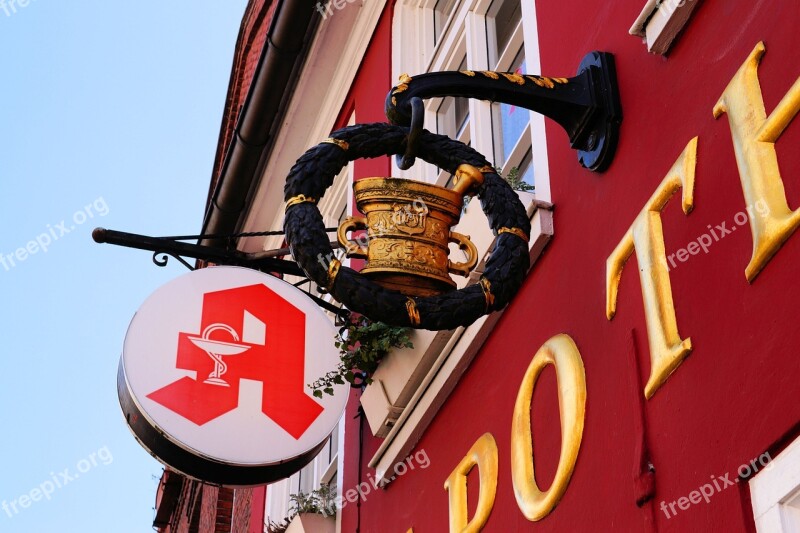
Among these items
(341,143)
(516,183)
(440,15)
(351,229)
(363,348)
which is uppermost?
(440,15)

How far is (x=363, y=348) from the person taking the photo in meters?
6.24

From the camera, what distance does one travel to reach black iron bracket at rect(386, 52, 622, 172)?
4051 millimetres

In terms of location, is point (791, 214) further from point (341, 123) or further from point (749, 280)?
point (341, 123)

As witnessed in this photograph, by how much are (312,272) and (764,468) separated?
1.46 metres

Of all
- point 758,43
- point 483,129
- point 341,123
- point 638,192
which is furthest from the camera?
point 341,123

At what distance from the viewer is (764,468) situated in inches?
119

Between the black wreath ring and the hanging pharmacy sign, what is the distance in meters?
2.11

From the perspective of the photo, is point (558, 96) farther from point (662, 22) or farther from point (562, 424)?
point (562, 424)

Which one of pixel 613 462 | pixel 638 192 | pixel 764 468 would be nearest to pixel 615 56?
pixel 638 192

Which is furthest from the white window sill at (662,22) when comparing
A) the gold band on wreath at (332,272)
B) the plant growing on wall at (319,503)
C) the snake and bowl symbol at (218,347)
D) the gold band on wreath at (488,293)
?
the plant growing on wall at (319,503)

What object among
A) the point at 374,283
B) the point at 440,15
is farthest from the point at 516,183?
the point at 440,15

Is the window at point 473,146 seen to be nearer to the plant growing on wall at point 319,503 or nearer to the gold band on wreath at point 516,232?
the gold band on wreath at point 516,232

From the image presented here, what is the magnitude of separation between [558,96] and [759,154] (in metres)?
1.17

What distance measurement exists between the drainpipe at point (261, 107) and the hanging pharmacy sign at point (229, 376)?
Result: 8.22ft
